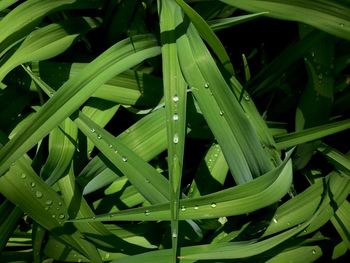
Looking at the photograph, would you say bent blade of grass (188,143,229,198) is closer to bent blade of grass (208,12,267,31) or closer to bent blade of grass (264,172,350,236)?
bent blade of grass (264,172,350,236)

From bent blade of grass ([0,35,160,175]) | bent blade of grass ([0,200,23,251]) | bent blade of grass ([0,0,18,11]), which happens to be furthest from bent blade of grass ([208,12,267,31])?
bent blade of grass ([0,200,23,251])

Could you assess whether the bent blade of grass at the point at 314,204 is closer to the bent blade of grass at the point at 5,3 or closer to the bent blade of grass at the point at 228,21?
the bent blade of grass at the point at 228,21

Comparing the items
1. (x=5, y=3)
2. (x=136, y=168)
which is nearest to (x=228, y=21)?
A: (x=136, y=168)

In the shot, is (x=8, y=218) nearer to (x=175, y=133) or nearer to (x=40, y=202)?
(x=40, y=202)

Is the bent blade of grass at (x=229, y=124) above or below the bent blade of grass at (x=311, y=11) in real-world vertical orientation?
below

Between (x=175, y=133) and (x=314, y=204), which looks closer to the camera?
(x=175, y=133)

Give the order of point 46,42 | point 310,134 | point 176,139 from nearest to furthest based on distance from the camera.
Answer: point 176,139, point 310,134, point 46,42

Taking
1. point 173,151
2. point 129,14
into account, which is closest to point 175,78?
point 173,151

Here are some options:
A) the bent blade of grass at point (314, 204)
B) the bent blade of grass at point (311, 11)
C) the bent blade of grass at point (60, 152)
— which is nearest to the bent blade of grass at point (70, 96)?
the bent blade of grass at point (60, 152)
